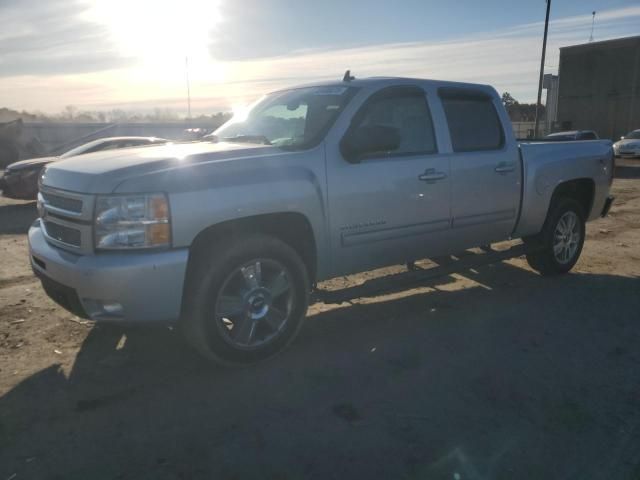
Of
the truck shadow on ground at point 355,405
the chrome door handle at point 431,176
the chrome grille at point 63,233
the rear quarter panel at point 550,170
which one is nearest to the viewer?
the truck shadow on ground at point 355,405

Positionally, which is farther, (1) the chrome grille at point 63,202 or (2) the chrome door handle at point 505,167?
(2) the chrome door handle at point 505,167

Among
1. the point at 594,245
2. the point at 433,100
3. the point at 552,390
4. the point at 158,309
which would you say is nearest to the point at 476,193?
the point at 433,100

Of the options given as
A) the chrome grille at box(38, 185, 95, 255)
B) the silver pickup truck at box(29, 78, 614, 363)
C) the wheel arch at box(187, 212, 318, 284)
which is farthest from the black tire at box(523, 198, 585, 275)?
the chrome grille at box(38, 185, 95, 255)

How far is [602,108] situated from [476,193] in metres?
37.5

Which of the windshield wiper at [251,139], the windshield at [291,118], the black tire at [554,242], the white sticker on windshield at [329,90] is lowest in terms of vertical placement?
the black tire at [554,242]

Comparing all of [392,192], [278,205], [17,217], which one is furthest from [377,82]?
[17,217]

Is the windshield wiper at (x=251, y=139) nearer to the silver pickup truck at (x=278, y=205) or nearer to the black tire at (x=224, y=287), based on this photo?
the silver pickup truck at (x=278, y=205)

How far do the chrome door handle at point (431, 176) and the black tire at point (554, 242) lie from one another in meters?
1.86

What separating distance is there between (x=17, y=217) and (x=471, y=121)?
899cm

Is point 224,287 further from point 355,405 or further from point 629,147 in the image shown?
point 629,147

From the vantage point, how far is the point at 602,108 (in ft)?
122

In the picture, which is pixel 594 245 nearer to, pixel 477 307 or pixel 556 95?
pixel 477 307

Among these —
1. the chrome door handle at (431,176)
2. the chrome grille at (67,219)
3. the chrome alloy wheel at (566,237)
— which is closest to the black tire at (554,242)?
the chrome alloy wheel at (566,237)

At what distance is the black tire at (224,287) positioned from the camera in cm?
355
